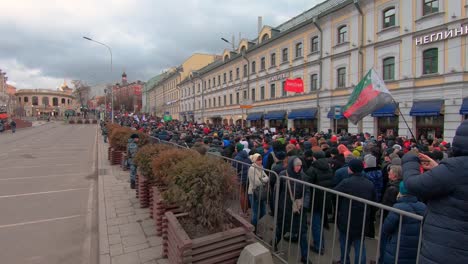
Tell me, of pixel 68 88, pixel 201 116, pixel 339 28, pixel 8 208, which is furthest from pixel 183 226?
pixel 68 88

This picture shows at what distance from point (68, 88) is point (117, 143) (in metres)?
147

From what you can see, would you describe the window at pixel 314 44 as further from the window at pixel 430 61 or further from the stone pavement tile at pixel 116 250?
the stone pavement tile at pixel 116 250

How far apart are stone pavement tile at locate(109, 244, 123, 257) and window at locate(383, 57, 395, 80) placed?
64.8ft

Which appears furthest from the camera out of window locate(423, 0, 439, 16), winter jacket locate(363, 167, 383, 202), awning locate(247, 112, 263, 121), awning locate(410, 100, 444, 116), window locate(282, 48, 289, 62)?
awning locate(247, 112, 263, 121)

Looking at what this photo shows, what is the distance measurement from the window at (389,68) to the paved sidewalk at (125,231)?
18.4 metres

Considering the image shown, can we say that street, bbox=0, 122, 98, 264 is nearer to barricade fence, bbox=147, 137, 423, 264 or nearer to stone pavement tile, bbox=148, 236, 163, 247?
stone pavement tile, bbox=148, 236, 163, 247

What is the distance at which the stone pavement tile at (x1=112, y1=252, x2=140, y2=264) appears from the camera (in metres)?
4.10

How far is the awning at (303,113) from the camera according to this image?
2405 cm

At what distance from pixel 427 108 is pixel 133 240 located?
1780 centimetres

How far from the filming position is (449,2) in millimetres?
15297

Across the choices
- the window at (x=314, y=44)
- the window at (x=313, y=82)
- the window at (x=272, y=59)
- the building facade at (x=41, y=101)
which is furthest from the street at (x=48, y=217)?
the building facade at (x=41, y=101)

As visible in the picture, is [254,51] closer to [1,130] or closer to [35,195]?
[35,195]

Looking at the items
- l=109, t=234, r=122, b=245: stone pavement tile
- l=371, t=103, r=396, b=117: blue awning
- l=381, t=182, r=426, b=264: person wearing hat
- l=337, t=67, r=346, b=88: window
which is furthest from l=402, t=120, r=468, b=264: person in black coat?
l=337, t=67, r=346, b=88: window

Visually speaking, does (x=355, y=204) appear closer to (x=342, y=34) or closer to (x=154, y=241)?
(x=154, y=241)
